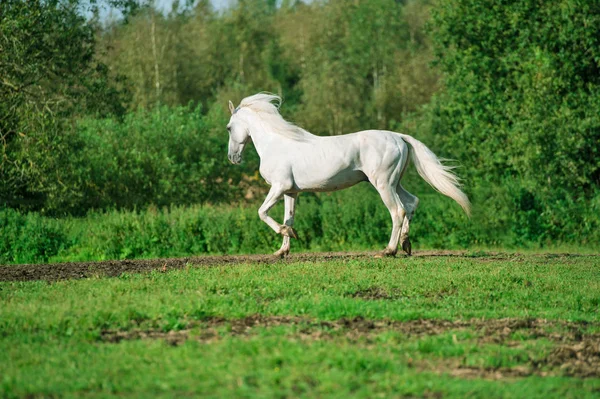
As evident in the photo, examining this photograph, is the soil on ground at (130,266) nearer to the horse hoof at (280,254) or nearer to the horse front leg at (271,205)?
the horse hoof at (280,254)

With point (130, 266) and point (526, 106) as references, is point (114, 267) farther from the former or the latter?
point (526, 106)

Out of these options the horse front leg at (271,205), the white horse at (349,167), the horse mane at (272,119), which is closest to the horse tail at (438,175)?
the white horse at (349,167)

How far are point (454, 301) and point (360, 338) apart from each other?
2684 mm

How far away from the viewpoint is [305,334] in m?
8.53

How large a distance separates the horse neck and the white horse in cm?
2

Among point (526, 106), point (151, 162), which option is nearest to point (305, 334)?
point (526, 106)

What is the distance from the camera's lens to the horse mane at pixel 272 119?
15.3 meters

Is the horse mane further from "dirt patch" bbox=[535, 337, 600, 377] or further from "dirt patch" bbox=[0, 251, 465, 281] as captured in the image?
"dirt patch" bbox=[535, 337, 600, 377]

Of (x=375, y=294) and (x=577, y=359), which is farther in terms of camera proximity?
(x=375, y=294)

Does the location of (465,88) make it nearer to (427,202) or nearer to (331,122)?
(427,202)

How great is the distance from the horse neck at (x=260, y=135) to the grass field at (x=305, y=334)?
2824 mm

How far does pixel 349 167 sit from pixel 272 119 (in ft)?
5.59

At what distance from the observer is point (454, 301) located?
10656mm

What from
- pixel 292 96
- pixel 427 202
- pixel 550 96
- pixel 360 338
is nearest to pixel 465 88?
pixel 550 96
